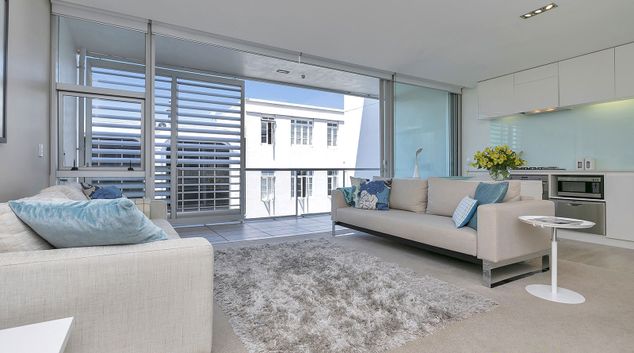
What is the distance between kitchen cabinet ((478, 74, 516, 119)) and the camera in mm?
5379

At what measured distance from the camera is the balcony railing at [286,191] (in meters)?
6.32

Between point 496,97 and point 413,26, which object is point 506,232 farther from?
point 496,97

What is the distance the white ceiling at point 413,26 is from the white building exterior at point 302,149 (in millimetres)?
2363

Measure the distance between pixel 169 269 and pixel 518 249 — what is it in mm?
2569

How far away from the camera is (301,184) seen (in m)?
6.67

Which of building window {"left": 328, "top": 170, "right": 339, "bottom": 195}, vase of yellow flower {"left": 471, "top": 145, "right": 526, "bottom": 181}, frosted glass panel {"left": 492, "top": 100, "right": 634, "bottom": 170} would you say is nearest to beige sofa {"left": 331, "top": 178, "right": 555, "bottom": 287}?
vase of yellow flower {"left": 471, "top": 145, "right": 526, "bottom": 181}

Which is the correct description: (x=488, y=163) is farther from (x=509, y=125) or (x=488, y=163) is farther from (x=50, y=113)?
(x=50, y=113)

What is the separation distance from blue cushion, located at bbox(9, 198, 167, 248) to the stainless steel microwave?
517 cm

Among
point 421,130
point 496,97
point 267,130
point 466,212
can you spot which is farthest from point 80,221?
point 267,130

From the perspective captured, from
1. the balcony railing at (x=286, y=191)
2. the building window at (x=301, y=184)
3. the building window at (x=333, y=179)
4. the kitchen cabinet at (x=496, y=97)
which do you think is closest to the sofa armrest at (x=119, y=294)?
the balcony railing at (x=286, y=191)

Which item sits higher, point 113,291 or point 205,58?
point 205,58

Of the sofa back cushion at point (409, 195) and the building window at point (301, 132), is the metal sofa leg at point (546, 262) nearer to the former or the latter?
the sofa back cushion at point (409, 195)

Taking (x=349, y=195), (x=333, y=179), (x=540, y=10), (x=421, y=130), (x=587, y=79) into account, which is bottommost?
(x=349, y=195)

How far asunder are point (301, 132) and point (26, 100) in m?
7.94
